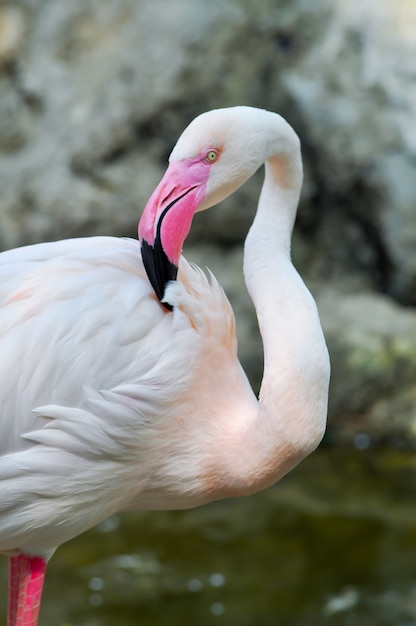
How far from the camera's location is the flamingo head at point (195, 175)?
2.29 meters

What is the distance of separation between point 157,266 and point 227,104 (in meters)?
3.98

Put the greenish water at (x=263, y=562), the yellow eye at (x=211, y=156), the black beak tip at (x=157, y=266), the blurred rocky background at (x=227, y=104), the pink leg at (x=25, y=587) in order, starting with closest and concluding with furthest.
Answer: the black beak tip at (x=157, y=266)
the yellow eye at (x=211, y=156)
the pink leg at (x=25, y=587)
the greenish water at (x=263, y=562)
the blurred rocky background at (x=227, y=104)

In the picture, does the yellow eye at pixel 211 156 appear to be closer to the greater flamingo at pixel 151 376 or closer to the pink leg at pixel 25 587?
the greater flamingo at pixel 151 376

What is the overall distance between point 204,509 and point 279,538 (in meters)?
0.49

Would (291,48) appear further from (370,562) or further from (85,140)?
(370,562)

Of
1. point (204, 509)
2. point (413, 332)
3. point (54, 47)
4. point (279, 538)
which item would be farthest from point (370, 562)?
point (54, 47)

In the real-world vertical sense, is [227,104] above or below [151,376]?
below

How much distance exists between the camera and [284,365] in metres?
2.38

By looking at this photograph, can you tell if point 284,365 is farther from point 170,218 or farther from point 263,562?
point 263,562

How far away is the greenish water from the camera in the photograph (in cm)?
409

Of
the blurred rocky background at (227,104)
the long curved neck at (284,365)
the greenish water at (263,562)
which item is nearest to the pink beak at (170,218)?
the long curved neck at (284,365)

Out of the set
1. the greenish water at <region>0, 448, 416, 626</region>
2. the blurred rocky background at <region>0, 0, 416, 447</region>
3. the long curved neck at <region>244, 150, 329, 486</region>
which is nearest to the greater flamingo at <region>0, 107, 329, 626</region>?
the long curved neck at <region>244, 150, 329, 486</region>

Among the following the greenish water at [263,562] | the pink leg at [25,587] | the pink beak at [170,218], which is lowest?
the greenish water at [263,562]

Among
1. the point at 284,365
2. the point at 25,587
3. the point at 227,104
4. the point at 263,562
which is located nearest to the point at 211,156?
the point at 284,365
